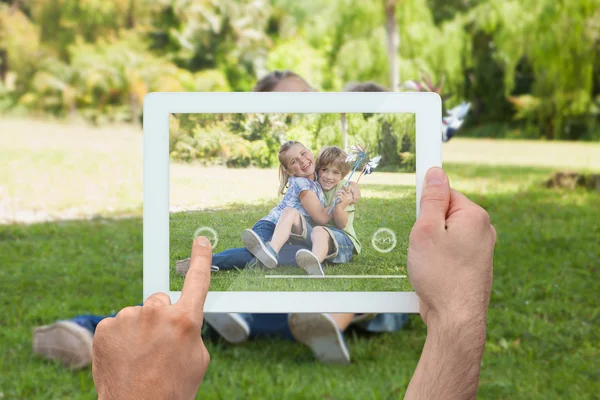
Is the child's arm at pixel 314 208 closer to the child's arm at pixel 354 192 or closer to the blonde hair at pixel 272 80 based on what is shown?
the child's arm at pixel 354 192

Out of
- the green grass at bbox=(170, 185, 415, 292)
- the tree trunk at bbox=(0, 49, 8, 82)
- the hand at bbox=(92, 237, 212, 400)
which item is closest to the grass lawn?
the green grass at bbox=(170, 185, 415, 292)

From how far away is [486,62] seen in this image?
11.2 m

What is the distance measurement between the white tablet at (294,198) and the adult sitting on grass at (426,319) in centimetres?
5

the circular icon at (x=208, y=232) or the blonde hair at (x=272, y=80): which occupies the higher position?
the blonde hair at (x=272, y=80)

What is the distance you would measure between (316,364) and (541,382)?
Result: 56cm

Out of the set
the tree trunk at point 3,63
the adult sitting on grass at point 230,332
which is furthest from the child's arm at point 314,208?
the tree trunk at point 3,63

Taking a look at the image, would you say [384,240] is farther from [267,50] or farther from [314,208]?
[267,50]

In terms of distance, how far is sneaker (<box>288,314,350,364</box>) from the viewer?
64.2 inches

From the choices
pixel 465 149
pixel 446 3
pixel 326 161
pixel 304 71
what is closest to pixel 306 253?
pixel 326 161

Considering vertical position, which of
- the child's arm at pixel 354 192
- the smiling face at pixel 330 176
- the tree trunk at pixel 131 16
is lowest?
the child's arm at pixel 354 192

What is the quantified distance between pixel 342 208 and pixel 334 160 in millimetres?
65

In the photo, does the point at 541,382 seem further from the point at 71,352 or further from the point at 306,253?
the point at 71,352

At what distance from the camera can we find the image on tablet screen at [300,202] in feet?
2.75

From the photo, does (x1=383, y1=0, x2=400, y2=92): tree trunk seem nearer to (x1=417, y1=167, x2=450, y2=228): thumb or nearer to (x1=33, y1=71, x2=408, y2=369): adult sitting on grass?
(x1=33, y1=71, x2=408, y2=369): adult sitting on grass
